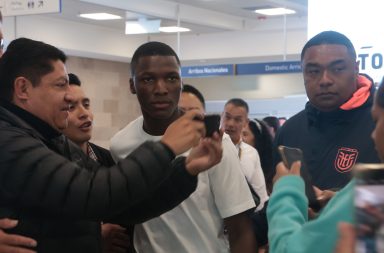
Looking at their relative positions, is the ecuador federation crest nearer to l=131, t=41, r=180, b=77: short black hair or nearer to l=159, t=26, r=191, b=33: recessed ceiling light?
l=131, t=41, r=180, b=77: short black hair

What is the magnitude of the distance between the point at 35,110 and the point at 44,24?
1252cm

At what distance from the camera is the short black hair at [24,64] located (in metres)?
2.32

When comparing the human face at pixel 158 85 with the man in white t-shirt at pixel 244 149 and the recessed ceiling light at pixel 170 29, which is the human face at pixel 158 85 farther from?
the recessed ceiling light at pixel 170 29

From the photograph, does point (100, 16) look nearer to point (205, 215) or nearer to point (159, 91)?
point (159, 91)

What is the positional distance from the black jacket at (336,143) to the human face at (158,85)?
0.65m

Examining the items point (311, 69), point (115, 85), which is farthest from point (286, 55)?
point (311, 69)

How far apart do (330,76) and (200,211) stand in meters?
0.89

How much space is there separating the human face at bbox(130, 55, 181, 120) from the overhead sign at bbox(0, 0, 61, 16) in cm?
430

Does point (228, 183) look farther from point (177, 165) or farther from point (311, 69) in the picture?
point (311, 69)

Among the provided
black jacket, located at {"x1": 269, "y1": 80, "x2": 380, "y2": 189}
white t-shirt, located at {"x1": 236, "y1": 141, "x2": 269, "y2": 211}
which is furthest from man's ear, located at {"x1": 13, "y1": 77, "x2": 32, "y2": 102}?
white t-shirt, located at {"x1": 236, "y1": 141, "x2": 269, "y2": 211}

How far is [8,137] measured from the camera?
2066 mm

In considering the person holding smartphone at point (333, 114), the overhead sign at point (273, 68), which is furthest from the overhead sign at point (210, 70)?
the person holding smartphone at point (333, 114)

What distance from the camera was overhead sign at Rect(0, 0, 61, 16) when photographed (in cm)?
679

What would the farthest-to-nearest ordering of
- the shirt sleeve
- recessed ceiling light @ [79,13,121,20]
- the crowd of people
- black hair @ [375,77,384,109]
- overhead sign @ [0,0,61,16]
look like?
recessed ceiling light @ [79,13,121,20]
overhead sign @ [0,0,61,16]
the shirt sleeve
the crowd of people
black hair @ [375,77,384,109]
